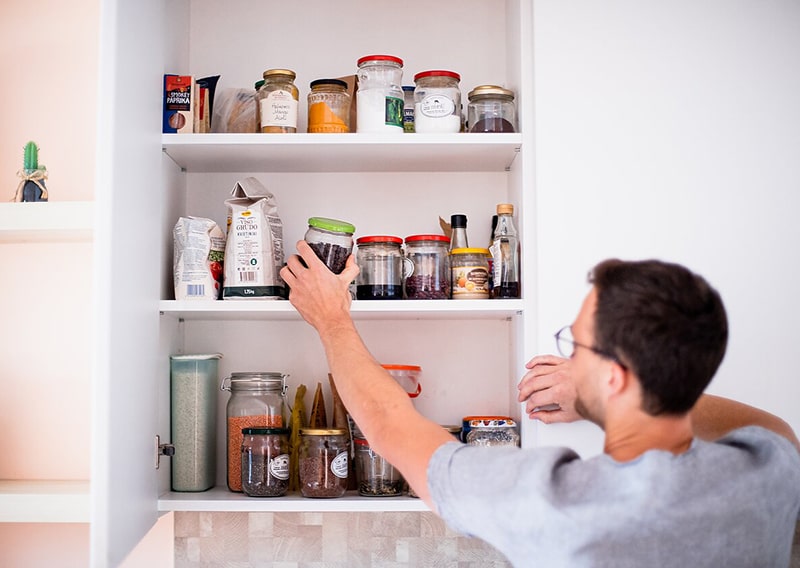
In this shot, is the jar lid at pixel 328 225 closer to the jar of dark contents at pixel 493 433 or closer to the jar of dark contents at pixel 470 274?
the jar of dark contents at pixel 470 274

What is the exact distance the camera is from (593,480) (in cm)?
109

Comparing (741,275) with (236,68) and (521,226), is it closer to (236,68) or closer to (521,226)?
(521,226)

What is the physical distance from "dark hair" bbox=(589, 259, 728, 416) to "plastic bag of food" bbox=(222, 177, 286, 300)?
81 cm

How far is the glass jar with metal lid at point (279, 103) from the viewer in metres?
1.77

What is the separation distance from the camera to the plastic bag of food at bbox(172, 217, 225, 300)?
5.74 ft

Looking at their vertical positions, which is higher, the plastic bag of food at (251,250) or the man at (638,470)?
the plastic bag of food at (251,250)

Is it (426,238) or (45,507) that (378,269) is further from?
(45,507)

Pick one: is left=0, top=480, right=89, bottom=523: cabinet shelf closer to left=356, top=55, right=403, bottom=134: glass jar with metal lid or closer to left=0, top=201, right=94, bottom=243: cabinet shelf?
left=0, top=201, right=94, bottom=243: cabinet shelf

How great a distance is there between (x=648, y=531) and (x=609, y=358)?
0.23m

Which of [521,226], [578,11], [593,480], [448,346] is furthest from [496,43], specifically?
[593,480]

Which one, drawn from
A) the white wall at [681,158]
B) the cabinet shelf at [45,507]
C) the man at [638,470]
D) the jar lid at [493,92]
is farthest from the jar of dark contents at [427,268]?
the cabinet shelf at [45,507]

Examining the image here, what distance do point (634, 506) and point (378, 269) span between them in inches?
32.6

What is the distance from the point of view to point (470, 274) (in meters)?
1.72

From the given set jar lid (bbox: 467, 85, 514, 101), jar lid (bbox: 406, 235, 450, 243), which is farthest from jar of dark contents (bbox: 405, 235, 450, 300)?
jar lid (bbox: 467, 85, 514, 101)
